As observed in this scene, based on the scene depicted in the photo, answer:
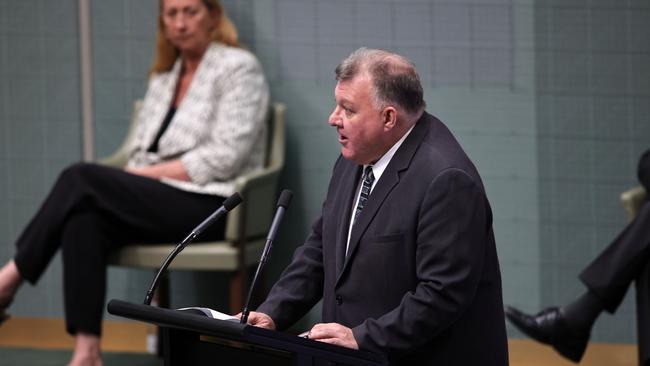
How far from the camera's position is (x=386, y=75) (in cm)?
275

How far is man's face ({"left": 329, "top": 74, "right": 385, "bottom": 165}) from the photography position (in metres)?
2.77

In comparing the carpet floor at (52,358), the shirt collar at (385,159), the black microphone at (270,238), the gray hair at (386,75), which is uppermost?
the gray hair at (386,75)

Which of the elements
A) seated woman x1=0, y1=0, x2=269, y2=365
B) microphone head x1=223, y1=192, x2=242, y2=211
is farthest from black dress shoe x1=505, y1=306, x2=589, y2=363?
microphone head x1=223, y1=192, x2=242, y2=211

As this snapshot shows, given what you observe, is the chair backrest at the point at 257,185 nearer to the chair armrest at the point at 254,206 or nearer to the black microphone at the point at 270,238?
the chair armrest at the point at 254,206

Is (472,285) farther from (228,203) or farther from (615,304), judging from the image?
(615,304)

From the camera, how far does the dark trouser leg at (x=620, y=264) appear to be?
14.4ft

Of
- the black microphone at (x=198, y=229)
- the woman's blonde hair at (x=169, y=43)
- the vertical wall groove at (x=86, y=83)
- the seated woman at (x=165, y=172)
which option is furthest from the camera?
the vertical wall groove at (x=86, y=83)

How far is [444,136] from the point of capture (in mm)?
2854

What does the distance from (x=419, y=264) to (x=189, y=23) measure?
8.45ft

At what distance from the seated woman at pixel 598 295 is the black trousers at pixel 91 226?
1296 millimetres

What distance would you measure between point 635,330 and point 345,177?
237 cm

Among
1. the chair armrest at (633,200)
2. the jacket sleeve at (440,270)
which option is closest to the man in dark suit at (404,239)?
the jacket sleeve at (440,270)

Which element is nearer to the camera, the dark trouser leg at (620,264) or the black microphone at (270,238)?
the black microphone at (270,238)

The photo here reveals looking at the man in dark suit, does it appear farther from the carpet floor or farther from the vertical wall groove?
the vertical wall groove
